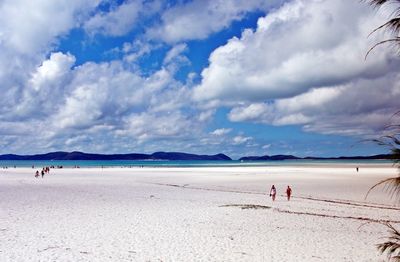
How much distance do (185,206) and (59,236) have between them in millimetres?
9875

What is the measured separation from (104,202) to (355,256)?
55.1 feet

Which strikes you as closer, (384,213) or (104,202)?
(384,213)

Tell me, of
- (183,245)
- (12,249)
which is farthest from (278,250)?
(12,249)

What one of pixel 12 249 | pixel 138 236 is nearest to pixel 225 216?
pixel 138 236

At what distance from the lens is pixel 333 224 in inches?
678

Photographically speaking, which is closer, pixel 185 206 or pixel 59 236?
pixel 59 236

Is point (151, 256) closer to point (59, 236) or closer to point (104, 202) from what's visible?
point (59, 236)

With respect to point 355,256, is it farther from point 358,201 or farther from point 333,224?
point 358,201

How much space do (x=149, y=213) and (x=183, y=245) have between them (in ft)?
24.0

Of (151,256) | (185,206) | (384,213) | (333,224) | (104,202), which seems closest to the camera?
(151,256)

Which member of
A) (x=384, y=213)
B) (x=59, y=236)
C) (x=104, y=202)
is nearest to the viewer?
(x=59, y=236)

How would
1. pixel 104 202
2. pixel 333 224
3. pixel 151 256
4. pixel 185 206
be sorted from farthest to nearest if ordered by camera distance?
pixel 104 202, pixel 185 206, pixel 333 224, pixel 151 256

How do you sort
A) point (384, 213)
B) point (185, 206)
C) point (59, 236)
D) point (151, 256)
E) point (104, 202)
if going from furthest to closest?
1. point (104, 202)
2. point (185, 206)
3. point (384, 213)
4. point (59, 236)
5. point (151, 256)

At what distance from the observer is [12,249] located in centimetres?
1201
